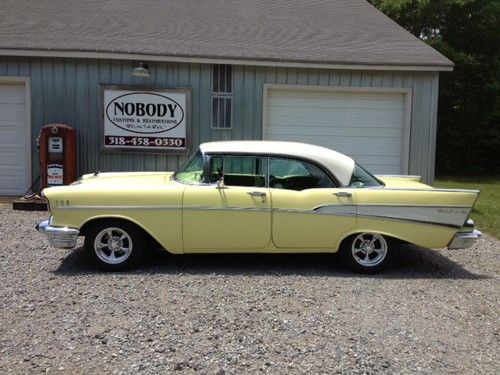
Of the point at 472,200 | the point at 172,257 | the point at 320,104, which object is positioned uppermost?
the point at 320,104

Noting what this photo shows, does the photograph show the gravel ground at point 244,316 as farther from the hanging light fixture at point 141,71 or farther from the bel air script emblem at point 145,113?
the hanging light fixture at point 141,71

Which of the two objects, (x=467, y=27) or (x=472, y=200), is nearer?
(x=472, y=200)

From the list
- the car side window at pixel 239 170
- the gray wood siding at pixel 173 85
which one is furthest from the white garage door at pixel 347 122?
the car side window at pixel 239 170

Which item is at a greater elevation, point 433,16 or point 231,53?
point 433,16

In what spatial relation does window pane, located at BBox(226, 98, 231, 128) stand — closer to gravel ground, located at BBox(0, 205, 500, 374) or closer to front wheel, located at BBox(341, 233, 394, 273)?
gravel ground, located at BBox(0, 205, 500, 374)

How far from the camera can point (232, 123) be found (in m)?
10.8

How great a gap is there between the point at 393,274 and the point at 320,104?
18.0 feet

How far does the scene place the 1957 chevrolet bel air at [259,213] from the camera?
5.96m

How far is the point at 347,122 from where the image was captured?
11125 millimetres

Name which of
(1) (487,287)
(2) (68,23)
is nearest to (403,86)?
(1) (487,287)

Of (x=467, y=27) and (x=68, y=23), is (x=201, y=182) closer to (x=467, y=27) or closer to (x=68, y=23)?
(x=68, y=23)

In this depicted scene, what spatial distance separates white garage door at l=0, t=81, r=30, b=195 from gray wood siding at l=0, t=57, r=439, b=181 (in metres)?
0.29

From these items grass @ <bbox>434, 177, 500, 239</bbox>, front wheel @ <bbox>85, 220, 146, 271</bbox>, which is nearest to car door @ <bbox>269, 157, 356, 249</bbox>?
front wheel @ <bbox>85, 220, 146, 271</bbox>

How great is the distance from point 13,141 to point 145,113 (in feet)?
8.62
